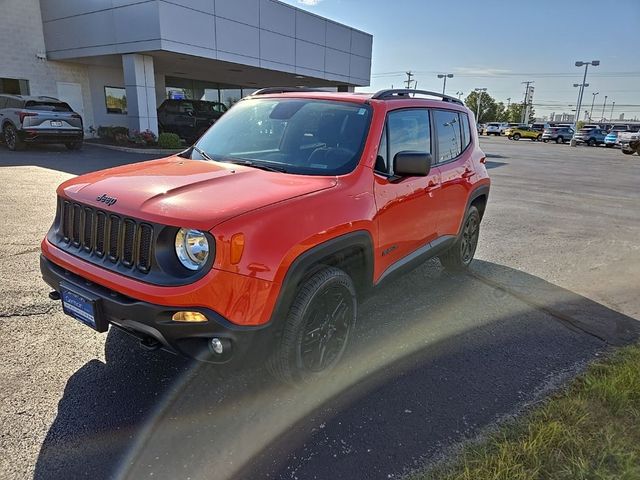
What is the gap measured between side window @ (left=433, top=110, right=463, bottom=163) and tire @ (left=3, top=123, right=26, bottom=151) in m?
13.9

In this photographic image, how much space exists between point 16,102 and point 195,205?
48.0ft

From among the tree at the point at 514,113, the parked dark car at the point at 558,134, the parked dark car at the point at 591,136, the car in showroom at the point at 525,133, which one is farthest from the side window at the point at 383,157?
the tree at the point at 514,113

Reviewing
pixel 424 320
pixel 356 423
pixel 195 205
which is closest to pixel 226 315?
pixel 195 205

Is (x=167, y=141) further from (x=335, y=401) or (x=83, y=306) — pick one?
(x=335, y=401)

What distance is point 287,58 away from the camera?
20000mm

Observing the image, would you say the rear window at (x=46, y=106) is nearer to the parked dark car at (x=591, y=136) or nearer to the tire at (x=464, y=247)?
the tire at (x=464, y=247)

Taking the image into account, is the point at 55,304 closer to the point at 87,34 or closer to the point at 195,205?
the point at 195,205

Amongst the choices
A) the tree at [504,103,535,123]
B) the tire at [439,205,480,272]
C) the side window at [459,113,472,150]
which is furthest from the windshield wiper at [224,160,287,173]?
the tree at [504,103,535,123]

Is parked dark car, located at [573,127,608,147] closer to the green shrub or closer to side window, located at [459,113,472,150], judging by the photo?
the green shrub

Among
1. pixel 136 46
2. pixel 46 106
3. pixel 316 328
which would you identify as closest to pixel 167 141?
pixel 136 46

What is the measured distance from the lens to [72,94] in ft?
60.9

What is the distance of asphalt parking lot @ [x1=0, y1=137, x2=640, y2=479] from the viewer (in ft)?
7.79

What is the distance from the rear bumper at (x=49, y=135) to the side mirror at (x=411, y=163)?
13.8 meters

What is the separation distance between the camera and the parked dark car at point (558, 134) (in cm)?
4810
